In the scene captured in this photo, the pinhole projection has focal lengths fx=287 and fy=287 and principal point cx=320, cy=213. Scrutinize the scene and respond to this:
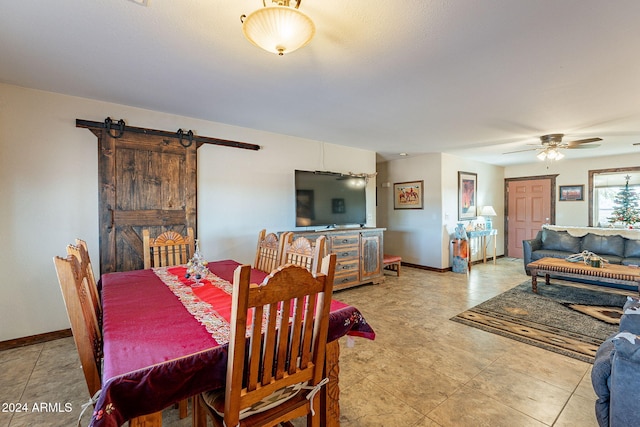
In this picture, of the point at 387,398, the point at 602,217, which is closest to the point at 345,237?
Answer: the point at 387,398

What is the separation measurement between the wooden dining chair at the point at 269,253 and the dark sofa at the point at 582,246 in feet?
16.3

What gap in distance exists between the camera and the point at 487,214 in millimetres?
6410

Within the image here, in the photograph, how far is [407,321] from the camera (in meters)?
3.27

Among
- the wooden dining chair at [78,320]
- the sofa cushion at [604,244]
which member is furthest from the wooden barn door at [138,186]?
the sofa cushion at [604,244]

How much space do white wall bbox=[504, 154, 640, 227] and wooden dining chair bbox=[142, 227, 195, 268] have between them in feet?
24.6

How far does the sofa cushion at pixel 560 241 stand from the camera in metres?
5.26

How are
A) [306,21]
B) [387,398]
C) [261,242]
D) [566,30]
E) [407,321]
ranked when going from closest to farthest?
[306,21] → [566,30] → [387,398] → [261,242] → [407,321]

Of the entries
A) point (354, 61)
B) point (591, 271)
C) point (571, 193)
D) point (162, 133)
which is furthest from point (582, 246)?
point (162, 133)

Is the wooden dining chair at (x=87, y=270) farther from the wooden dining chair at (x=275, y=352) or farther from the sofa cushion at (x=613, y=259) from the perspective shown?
the sofa cushion at (x=613, y=259)

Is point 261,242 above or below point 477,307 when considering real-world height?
above

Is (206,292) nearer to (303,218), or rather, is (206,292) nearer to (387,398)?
(387,398)

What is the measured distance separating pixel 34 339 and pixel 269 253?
2456 mm

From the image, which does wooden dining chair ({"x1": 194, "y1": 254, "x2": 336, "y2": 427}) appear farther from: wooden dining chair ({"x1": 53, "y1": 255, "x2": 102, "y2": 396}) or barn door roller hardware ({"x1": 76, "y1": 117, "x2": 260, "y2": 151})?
barn door roller hardware ({"x1": 76, "y1": 117, "x2": 260, "y2": 151})

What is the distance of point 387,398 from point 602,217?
727cm
